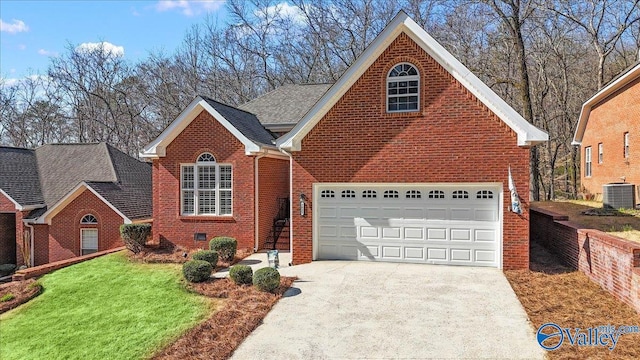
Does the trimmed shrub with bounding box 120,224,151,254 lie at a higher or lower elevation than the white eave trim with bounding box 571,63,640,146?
lower

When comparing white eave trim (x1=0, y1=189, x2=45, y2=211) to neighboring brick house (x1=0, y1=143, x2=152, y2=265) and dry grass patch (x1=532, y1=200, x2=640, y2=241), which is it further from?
dry grass patch (x1=532, y1=200, x2=640, y2=241)

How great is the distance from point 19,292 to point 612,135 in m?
25.4

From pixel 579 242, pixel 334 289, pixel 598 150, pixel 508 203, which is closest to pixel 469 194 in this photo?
pixel 508 203

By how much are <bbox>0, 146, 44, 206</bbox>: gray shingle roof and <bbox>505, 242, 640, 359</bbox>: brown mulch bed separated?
69.1 ft

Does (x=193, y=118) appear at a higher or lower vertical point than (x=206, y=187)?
higher

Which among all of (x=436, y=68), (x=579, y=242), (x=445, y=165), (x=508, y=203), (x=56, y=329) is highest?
(x=436, y=68)

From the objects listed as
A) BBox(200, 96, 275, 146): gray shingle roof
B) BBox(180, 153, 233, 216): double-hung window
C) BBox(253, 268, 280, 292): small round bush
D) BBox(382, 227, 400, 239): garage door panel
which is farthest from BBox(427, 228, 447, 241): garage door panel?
BBox(180, 153, 233, 216): double-hung window

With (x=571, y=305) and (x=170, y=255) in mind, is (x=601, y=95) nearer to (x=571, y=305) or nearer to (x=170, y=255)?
(x=571, y=305)

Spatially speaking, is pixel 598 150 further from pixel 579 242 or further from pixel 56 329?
pixel 56 329

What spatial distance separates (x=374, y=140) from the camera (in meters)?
12.1

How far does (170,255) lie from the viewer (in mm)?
14430

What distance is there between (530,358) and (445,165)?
20.1 feet

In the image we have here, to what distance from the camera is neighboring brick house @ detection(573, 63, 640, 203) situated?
59.8ft

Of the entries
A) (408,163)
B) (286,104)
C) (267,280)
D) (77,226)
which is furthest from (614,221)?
(77,226)
